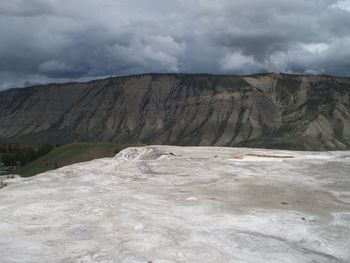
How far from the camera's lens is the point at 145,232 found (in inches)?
437

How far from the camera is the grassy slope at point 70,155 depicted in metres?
135

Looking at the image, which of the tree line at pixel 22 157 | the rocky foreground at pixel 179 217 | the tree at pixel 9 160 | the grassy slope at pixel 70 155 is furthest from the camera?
the tree at pixel 9 160

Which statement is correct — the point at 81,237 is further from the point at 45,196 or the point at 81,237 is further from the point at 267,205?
the point at 267,205

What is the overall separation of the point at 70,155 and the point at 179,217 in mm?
134197

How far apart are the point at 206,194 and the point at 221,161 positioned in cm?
996

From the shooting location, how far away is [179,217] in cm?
1273

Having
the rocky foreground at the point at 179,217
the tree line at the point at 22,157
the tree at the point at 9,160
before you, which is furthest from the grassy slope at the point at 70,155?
the rocky foreground at the point at 179,217

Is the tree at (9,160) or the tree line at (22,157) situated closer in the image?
the tree line at (22,157)

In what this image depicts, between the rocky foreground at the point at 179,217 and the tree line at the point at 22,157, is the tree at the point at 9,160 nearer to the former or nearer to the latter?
the tree line at the point at 22,157

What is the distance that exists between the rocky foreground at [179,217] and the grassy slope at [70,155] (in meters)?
116

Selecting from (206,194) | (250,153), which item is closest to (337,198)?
(206,194)

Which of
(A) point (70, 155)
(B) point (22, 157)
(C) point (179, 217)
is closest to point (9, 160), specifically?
(B) point (22, 157)

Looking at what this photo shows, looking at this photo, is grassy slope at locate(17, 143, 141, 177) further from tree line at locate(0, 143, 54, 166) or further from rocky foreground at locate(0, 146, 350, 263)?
rocky foreground at locate(0, 146, 350, 263)

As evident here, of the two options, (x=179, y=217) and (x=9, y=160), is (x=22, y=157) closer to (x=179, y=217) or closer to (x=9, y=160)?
(x=9, y=160)
